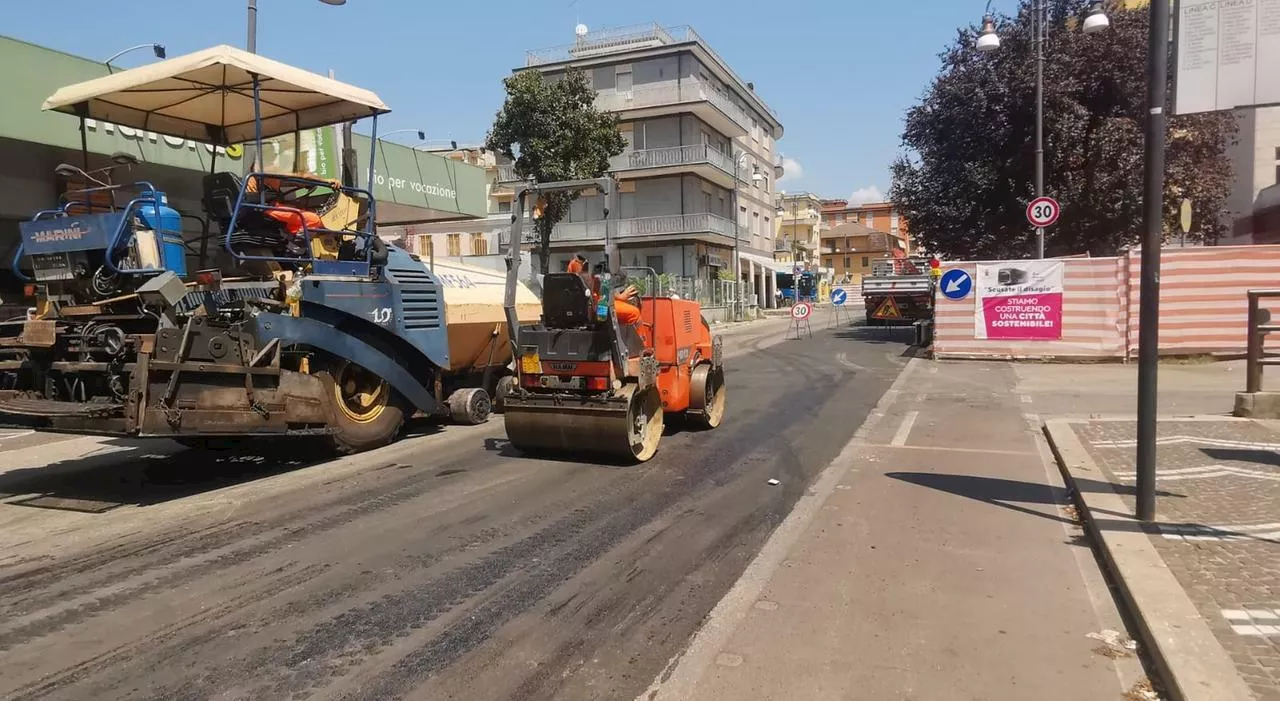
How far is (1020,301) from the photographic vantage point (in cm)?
1645

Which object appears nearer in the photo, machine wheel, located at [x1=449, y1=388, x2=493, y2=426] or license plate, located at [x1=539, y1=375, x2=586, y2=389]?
license plate, located at [x1=539, y1=375, x2=586, y2=389]

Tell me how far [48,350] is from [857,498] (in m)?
6.96

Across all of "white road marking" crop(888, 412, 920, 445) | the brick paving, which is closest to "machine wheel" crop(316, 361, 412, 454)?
"white road marking" crop(888, 412, 920, 445)

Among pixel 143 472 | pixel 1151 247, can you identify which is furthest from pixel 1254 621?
pixel 143 472

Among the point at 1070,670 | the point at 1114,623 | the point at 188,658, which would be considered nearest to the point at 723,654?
the point at 1070,670

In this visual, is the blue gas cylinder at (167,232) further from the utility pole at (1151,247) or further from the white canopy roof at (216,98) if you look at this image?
the utility pole at (1151,247)

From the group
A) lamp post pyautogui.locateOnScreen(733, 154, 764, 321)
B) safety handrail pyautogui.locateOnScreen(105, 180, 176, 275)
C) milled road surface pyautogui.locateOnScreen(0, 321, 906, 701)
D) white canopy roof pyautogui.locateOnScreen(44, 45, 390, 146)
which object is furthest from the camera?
lamp post pyautogui.locateOnScreen(733, 154, 764, 321)

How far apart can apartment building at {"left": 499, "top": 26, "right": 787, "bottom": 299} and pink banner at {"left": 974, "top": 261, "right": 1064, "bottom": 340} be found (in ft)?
86.4

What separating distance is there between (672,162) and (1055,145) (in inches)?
944

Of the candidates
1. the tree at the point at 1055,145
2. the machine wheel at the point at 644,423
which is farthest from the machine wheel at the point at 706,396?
the tree at the point at 1055,145

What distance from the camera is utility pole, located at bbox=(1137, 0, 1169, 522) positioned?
5.17m

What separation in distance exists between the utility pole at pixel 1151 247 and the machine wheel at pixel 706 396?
4.74 meters

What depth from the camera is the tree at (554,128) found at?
29703mm

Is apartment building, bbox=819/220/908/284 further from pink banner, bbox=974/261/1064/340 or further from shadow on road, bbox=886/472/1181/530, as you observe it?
shadow on road, bbox=886/472/1181/530
